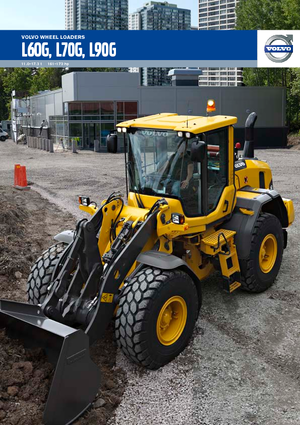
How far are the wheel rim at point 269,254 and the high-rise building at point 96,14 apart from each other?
523ft

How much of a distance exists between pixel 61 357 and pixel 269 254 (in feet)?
13.9

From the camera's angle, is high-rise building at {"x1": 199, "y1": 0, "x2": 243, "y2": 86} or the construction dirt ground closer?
the construction dirt ground

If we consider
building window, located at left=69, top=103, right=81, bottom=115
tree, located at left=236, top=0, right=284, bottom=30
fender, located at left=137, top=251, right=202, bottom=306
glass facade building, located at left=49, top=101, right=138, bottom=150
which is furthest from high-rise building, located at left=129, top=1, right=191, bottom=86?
fender, located at left=137, top=251, right=202, bottom=306

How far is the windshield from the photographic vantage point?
244 inches

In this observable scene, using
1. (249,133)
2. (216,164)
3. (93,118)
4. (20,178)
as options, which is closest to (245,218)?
(216,164)

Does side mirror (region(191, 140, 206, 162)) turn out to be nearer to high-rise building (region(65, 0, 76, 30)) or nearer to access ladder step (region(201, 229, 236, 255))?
access ladder step (region(201, 229, 236, 255))

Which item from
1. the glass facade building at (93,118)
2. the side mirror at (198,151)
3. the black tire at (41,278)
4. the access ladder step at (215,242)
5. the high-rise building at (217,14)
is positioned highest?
the high-rise building at (217,14)

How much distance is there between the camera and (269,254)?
24.9 ft

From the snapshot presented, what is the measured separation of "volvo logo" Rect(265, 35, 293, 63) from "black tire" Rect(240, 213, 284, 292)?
3087cm

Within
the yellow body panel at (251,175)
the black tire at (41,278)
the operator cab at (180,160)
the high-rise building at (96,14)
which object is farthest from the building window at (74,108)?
the high-rise building at (96,14)

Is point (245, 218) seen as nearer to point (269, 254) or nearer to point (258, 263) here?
point (258, 263)

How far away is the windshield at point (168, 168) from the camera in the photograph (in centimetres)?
619

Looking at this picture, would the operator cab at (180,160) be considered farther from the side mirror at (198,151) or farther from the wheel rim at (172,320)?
the wheel rim at (172,320)

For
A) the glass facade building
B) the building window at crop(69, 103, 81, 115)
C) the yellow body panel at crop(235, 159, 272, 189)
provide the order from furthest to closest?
the building window at crop(69, 103, 81, 115)
the glass facade building
the yellow body panel at crop(235, 159, 272, 189)
